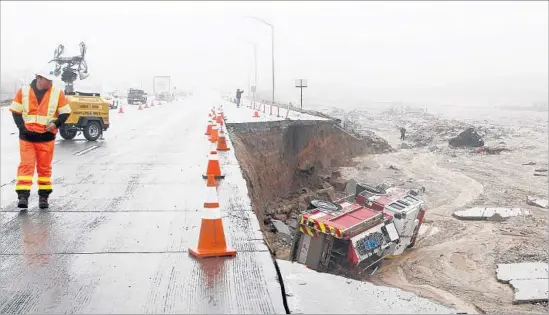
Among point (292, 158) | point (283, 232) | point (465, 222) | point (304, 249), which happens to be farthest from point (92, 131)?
point (465, 222)

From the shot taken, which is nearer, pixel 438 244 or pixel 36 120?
pixel 36 120

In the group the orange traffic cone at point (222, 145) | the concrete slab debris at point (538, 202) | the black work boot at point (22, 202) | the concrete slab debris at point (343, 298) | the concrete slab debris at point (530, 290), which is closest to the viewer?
the concrete slab debris at point (343, 298)

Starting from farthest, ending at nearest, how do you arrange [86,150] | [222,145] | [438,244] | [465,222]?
[86,150]
[222,145]
[465,222]
[438,244]

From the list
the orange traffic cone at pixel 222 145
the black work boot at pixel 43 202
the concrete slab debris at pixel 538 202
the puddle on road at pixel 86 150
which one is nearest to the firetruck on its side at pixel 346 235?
the black work boot at pixel 43 202

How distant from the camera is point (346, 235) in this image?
28.8 ft

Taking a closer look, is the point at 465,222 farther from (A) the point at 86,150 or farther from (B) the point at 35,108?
(B) the point at 35,108

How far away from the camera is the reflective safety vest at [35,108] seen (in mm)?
7285

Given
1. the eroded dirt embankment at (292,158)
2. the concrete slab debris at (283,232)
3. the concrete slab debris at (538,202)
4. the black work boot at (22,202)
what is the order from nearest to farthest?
1. the black work boot at (22,202)
2. the concrete slab debris at (283,232)
3. the eroded dirt embankment at (292,158)
4. the concrete slab debris at (538,202)

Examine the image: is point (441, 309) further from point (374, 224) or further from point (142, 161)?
point (142, 161)

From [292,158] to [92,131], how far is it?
7258 mm

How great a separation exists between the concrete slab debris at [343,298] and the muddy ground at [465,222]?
3.12 meters

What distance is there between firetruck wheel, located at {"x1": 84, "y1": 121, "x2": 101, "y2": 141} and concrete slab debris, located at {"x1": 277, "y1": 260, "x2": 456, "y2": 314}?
13.7 m

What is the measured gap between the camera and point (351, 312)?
4.45 meters

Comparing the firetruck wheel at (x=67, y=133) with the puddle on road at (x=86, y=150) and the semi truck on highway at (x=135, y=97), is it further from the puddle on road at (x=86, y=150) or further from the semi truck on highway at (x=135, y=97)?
the semi truck on highway at (x=135, y=97)
